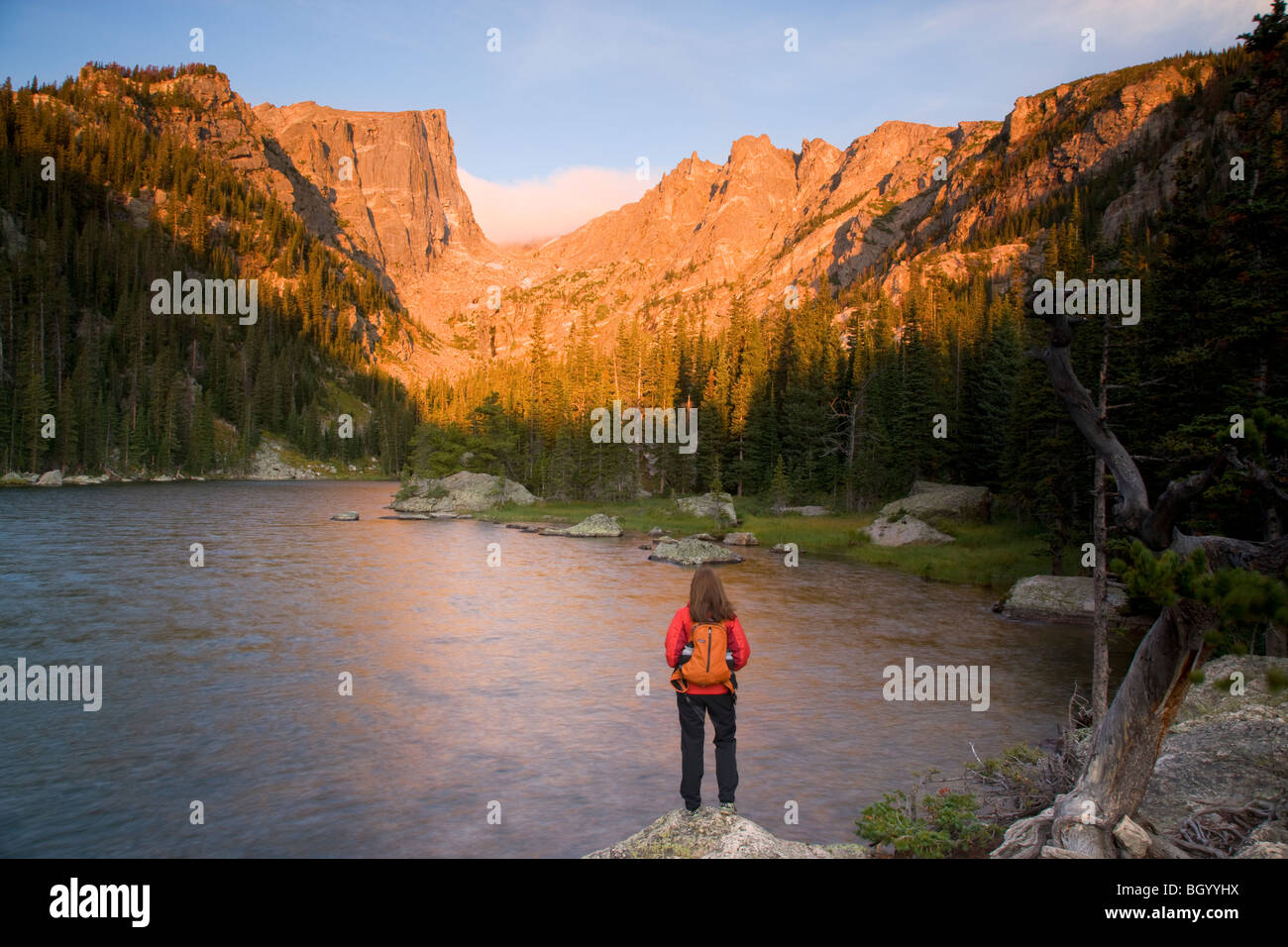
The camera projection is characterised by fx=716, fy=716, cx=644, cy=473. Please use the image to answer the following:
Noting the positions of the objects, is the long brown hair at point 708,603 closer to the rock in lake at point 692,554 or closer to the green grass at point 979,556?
the green grass at point 979,556

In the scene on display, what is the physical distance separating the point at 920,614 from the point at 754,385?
50992 mm

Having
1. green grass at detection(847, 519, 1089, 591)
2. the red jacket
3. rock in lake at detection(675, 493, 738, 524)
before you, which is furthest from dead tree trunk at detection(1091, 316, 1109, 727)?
rock in lake at detection(675, 493, 738, 524)

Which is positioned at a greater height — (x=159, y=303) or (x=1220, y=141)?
(x=1220, y=141)

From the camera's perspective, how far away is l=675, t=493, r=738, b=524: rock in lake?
180ft

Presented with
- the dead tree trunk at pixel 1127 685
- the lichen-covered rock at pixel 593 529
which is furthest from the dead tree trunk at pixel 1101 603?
the lichen-covered rock at pixel 593 529

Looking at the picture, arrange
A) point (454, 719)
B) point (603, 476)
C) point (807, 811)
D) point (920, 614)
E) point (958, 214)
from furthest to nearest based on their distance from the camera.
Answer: point (958, 214) < point (603, 476) < point (920, 614) < point (454, 719) < point (807, 811)

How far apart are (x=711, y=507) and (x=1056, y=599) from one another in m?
33.1

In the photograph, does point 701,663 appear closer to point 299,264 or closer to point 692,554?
point 692,554

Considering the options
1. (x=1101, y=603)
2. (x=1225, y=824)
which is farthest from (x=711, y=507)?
(x=1225, y=824)

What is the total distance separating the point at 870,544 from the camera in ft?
143

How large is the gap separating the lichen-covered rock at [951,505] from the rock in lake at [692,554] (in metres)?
13.2

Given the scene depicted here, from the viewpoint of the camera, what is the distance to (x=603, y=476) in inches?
2864
